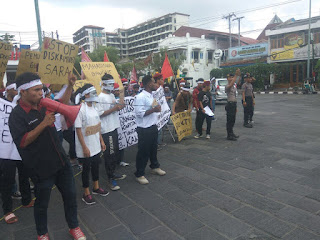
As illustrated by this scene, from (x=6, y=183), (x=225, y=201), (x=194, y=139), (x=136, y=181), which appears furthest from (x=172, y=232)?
(x=194, y=139)

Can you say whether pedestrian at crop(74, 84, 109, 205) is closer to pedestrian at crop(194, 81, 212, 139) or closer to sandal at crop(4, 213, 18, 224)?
sandal at crop(4, 213, 18, 224)

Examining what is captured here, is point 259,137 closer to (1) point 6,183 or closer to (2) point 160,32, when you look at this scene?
(1) point 6,183

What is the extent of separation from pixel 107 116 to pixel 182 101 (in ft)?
11.5

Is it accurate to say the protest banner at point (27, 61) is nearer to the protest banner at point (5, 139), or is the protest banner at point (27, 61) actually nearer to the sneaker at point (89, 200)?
the protest banner at point (5, 139)

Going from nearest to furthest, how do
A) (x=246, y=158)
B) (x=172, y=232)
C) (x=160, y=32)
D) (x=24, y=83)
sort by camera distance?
(x=24, y=83) → (x=172, y=232) → (x=246, y=158) → (x=160, y=32)

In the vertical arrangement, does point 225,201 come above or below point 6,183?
below

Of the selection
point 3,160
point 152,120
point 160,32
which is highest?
point 160,32

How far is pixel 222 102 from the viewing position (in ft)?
54.4

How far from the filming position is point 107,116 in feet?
13.1

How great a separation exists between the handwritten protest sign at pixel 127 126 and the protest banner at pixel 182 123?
1.33 meters

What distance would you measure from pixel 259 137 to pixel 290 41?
26.3 m

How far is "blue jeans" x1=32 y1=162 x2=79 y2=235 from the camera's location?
2.48 metres

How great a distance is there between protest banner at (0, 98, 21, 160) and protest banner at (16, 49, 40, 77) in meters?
0.59

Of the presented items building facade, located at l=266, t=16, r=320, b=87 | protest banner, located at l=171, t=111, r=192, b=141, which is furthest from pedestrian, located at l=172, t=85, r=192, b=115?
building facade, located at l=266, t=16, r=320, b=87
